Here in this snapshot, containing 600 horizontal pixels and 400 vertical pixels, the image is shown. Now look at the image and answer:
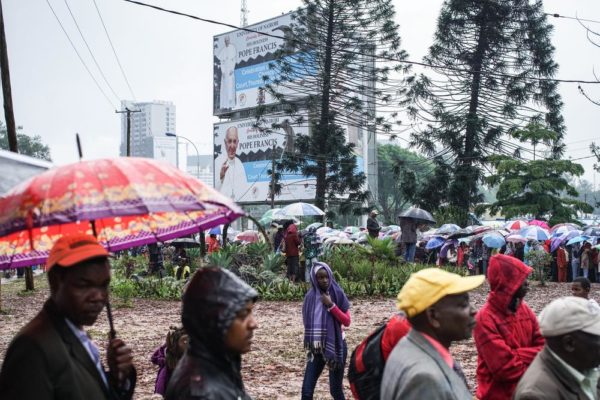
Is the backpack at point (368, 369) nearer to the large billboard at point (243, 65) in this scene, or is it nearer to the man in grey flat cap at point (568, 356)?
the man in grey flat cap at point (568, 356)

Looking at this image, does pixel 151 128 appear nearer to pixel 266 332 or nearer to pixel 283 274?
pixel 283 274

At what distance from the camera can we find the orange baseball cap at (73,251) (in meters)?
2.51

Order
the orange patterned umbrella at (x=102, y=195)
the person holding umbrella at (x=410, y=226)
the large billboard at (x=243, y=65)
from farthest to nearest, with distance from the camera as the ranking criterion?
1. the large billboard at (x=243, y=65)
2. the person holding umbrella at (x=410, y=226)
3. the orange patterned umbrella at (x=102, y=195)

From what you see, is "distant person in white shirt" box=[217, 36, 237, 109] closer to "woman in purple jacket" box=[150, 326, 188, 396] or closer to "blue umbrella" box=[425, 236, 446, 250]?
"blue umbrella" box=[425, 236, 446, 250]

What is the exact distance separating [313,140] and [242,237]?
7.42m

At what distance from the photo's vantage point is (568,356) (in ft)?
9.33

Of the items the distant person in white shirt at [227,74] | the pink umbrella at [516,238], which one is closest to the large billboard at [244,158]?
the distant person in white shirt at [227,74]

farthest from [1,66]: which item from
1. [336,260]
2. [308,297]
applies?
[308,297]

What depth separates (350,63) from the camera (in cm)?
3506

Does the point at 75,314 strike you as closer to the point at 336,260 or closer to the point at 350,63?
the point at 336,260

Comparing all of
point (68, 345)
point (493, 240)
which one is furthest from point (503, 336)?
point (493, 240)

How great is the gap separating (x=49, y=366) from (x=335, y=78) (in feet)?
110

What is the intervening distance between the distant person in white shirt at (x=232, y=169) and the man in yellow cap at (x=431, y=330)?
2326 inches

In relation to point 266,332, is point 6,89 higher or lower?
higher
